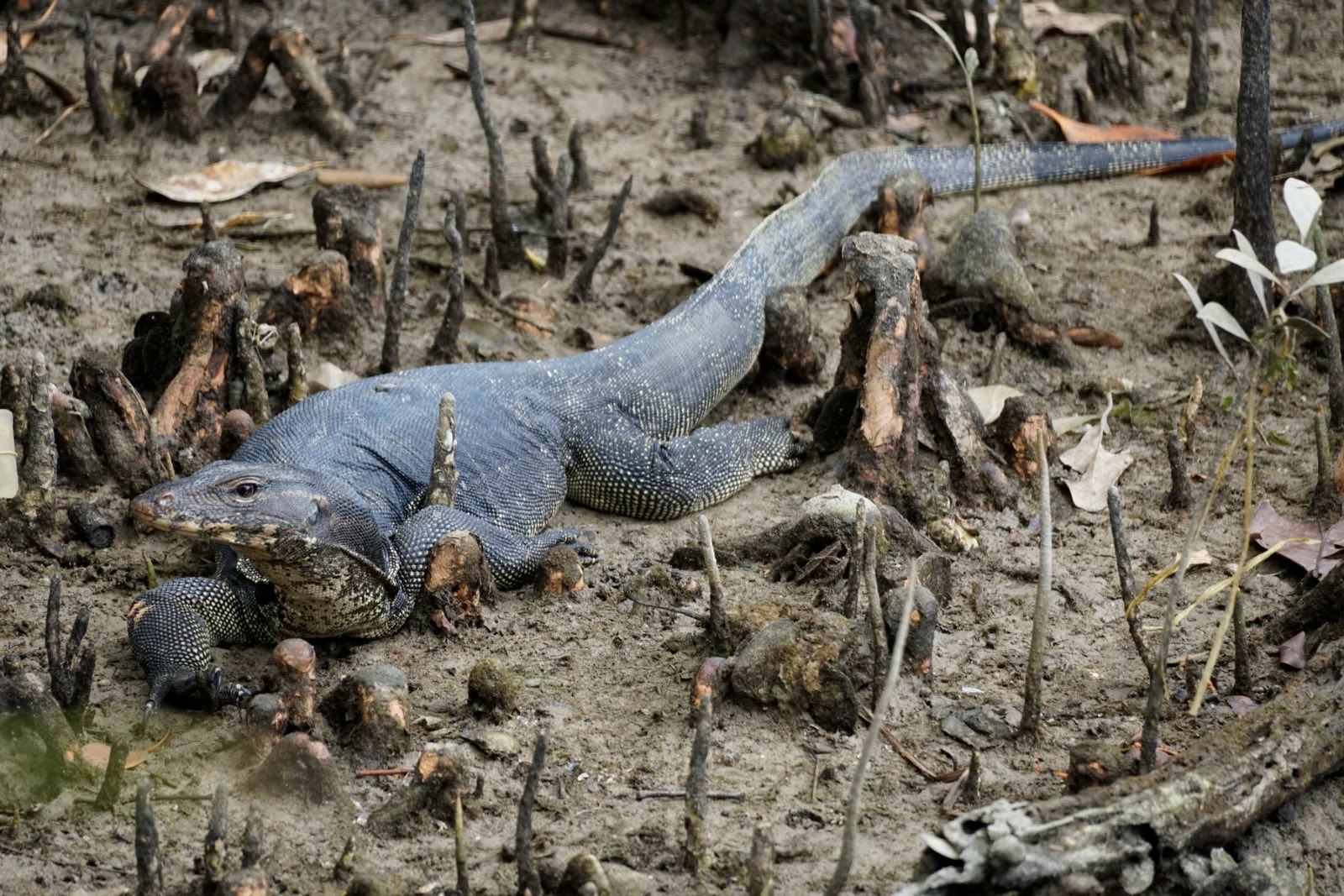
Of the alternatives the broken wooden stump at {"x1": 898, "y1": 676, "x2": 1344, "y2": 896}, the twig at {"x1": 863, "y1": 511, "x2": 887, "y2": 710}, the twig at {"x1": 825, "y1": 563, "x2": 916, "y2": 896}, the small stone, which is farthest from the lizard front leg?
the broken wooden stump at {"x1": 898, "y1": 676, "x2": 1344, "y2": 896}

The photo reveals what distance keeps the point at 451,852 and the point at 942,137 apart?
6.41 metres

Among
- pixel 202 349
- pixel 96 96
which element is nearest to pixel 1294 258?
pixel 202 349

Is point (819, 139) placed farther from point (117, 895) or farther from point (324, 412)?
point (117, 895)

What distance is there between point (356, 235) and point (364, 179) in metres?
1.48

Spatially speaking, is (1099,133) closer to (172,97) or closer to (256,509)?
(172,97)

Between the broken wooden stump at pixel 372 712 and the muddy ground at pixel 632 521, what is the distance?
0.07m

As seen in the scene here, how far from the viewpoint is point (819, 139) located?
9102mm

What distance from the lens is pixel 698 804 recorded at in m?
Answer: 3.84

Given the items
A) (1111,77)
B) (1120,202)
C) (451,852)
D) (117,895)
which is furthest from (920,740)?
(1111,77)

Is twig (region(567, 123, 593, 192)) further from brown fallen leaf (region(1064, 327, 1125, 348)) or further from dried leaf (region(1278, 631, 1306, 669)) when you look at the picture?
dried leaf (region(1278, 631, 1306, 669))

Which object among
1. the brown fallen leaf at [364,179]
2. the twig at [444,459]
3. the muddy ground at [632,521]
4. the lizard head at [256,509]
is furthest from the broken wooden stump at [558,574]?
the brown fallen leaf at [364,179]

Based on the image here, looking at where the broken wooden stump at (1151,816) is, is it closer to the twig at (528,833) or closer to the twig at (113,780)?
the twig at (528,833)

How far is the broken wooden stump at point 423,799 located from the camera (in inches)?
159

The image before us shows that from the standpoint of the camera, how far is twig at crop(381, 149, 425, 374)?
21.4ft
